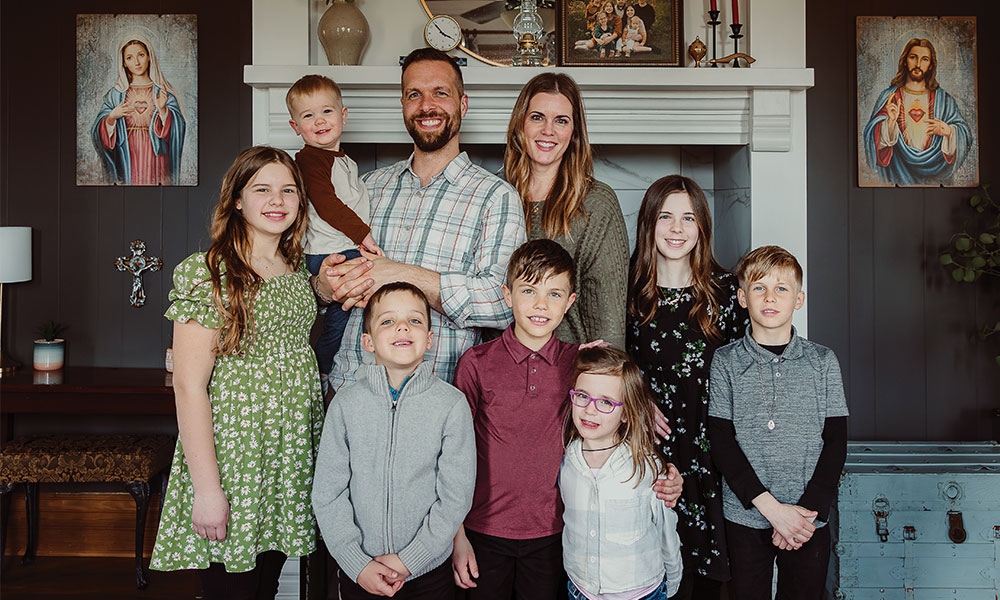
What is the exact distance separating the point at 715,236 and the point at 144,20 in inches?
100

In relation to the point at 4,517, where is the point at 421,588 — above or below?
above

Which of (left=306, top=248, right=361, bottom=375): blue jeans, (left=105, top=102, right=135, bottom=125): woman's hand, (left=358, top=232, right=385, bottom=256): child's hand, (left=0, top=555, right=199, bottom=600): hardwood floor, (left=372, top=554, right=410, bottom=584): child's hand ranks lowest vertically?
(left=0, top=555, right=199, bottom=600): hardwood floor

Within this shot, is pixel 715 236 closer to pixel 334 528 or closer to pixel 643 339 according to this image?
pixel 643 339

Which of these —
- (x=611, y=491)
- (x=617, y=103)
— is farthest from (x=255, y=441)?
(x=617, y=103)

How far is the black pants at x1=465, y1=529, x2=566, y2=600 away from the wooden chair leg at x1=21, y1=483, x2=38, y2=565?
7.46ft

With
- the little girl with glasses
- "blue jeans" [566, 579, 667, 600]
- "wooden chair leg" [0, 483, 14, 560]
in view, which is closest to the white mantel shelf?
the little girl with glasses

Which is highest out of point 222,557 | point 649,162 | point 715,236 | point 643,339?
point 649,162

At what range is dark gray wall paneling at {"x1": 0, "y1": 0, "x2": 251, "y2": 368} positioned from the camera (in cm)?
333

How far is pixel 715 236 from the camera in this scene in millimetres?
3293

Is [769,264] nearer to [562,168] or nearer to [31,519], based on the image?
[562,168]

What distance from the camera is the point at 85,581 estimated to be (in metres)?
3.12

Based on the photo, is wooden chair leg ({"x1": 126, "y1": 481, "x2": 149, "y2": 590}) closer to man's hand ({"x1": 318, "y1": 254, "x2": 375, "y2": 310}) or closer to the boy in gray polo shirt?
man's hand ({"x1": 318, "y1": 254, "x2": 375, "y2": 310})

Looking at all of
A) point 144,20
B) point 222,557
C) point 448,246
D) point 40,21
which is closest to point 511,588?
point 222,557

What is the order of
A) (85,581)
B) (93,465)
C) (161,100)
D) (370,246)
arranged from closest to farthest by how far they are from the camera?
(370,246), (93,465), (85,581), (161,100)
